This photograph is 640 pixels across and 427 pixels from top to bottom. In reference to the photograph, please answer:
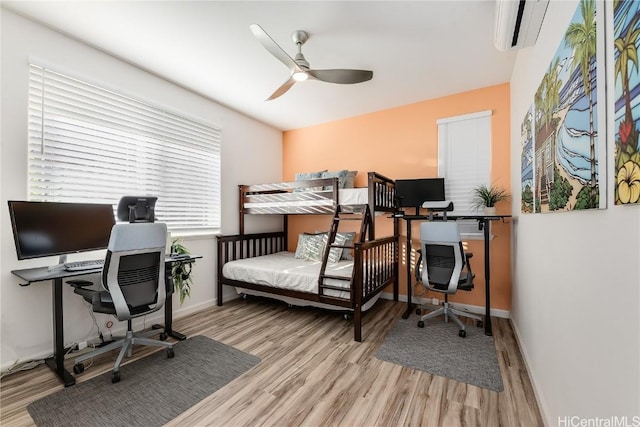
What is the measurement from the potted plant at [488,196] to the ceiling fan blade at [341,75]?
6.25 feet

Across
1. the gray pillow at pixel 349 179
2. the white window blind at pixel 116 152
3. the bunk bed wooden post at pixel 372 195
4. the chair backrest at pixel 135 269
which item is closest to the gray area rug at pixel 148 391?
the chair backrest at pixel 135 269

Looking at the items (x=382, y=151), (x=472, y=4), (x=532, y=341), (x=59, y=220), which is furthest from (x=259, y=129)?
(x=532, y=341)

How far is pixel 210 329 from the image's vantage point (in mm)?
2818

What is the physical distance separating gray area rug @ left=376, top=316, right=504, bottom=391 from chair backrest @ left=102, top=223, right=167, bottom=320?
1967 mm

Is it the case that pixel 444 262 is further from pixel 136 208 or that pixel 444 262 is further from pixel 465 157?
pixel 136 208

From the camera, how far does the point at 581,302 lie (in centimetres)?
111

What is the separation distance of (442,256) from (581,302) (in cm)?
165

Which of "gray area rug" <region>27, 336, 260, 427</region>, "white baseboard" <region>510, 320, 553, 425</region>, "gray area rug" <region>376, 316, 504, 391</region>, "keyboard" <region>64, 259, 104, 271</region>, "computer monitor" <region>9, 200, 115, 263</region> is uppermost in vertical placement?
"computer monitor" <region>9, 200, 115, 263</region>

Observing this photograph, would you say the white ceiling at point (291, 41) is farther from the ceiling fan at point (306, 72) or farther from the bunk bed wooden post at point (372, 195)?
the bunk bed wooden post at point (372, 195)

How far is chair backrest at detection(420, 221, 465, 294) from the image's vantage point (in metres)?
2.62

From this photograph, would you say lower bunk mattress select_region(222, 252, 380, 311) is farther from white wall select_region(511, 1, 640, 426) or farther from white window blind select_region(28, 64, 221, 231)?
white wall select_region(511, 1, 640, 426)

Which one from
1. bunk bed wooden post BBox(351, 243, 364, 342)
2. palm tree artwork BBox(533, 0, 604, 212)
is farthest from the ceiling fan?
bunk bed wooden post BBox(351, 243, 364, 342)

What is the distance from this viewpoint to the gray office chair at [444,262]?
2.62 m

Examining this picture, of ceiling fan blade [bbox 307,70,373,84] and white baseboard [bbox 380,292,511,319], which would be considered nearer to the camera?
ceiling fan blade [bbox 307,70,373,84]
